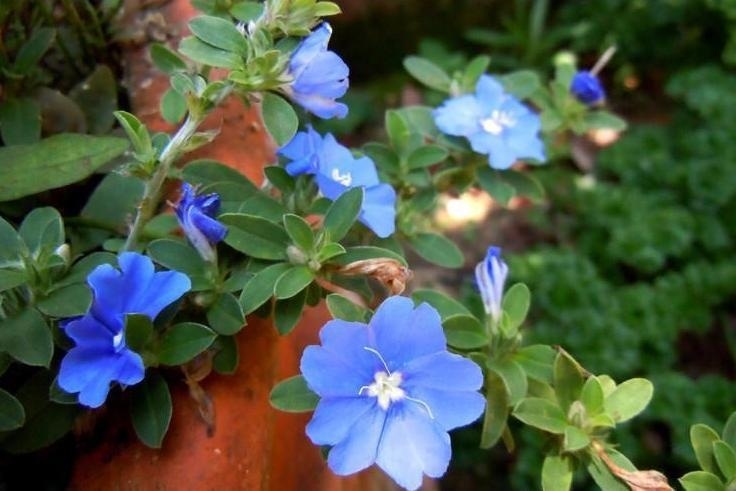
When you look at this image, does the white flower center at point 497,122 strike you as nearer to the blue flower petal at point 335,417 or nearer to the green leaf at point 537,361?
the green leaf at point 537,361

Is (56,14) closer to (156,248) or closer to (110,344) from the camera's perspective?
(156,248)

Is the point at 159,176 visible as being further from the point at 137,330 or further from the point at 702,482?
the point at 702,482

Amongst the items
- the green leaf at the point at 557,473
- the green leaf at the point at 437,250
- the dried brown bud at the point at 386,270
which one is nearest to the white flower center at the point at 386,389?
the dried brown bud at the point at 386,270

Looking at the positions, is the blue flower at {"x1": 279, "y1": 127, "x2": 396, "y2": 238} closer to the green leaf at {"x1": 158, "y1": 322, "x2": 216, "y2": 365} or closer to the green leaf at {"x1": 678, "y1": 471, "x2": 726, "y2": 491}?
the green leaf at {"x1": 158, "y1": 322, "x2": 216, "y2": 365}

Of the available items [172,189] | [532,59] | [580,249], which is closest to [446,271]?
[580,249]

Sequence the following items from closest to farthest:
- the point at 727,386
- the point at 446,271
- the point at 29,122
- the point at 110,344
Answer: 1. the point at 110,344
2. the point at 29,122
3. the point at 727,386
4. the point at 446,271

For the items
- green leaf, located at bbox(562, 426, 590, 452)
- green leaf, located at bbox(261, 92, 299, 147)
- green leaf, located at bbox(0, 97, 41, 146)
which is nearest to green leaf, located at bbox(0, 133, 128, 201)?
green leaf, located at bbox(0, 97, 41, 146)
